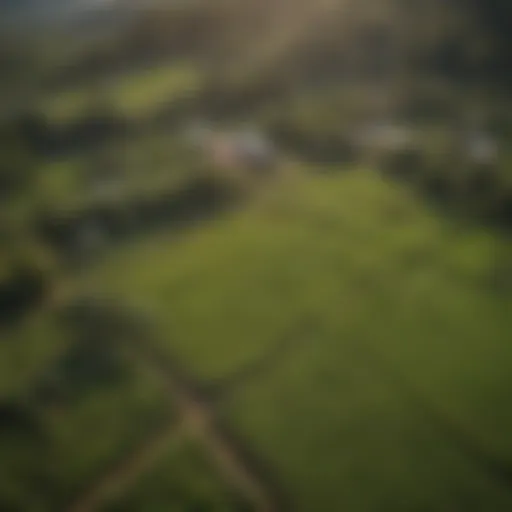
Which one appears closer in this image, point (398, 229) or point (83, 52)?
point (398, 229)

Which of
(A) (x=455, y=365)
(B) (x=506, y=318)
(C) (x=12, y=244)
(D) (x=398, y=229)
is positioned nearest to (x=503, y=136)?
(D) (x=398, y=229)

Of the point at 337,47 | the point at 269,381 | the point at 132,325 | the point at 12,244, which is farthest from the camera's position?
the point at 337,47

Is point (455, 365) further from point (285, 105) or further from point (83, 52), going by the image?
point (83, 52)

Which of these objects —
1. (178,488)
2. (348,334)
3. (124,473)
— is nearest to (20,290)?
(124,473)

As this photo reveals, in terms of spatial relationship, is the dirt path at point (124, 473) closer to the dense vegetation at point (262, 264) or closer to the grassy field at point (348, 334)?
the dense vegetation at point (262, 264)

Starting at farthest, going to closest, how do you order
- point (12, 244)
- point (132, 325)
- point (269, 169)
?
point (269, 169) → point (12, 244) → point (132, 325)

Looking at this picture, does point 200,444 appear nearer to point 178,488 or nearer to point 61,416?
point 178,488

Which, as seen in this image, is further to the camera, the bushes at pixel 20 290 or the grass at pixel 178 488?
the bushes at pixel 20 290

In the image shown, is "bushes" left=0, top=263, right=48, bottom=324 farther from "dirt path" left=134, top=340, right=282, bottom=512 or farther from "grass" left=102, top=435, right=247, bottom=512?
"grass" left=102, top=435, right=247, bottom=512

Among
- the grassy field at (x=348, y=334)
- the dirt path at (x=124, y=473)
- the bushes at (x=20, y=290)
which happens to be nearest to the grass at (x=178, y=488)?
the dirt path at (x=124, y=473)
